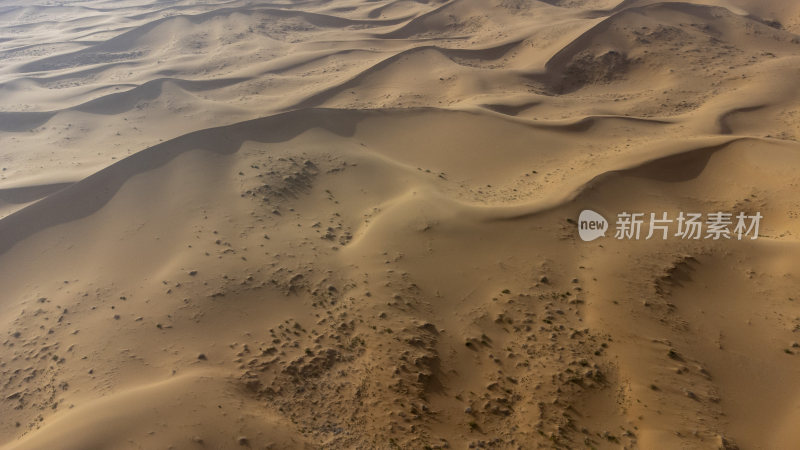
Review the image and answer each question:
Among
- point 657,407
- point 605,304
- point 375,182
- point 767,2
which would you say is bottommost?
point 657,407

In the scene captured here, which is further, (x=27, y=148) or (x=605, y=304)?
(x=27, y=148)

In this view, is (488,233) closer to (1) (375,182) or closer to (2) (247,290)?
(1) (375,182)

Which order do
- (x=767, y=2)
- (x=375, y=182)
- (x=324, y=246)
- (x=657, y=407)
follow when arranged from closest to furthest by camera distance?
(x=657, y=407), (x=324, y=246), (x=375, y=182), (x=767, y=2)

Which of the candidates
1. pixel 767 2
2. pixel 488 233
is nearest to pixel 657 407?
pixel 488 233

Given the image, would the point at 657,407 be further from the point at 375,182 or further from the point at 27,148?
the point at 27,148

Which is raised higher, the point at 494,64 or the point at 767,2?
the point at 767,2

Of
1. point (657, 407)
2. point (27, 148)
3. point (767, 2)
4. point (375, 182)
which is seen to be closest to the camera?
point (657, 407)

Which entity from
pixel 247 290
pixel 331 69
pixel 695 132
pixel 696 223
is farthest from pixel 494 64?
pixel 247 290
